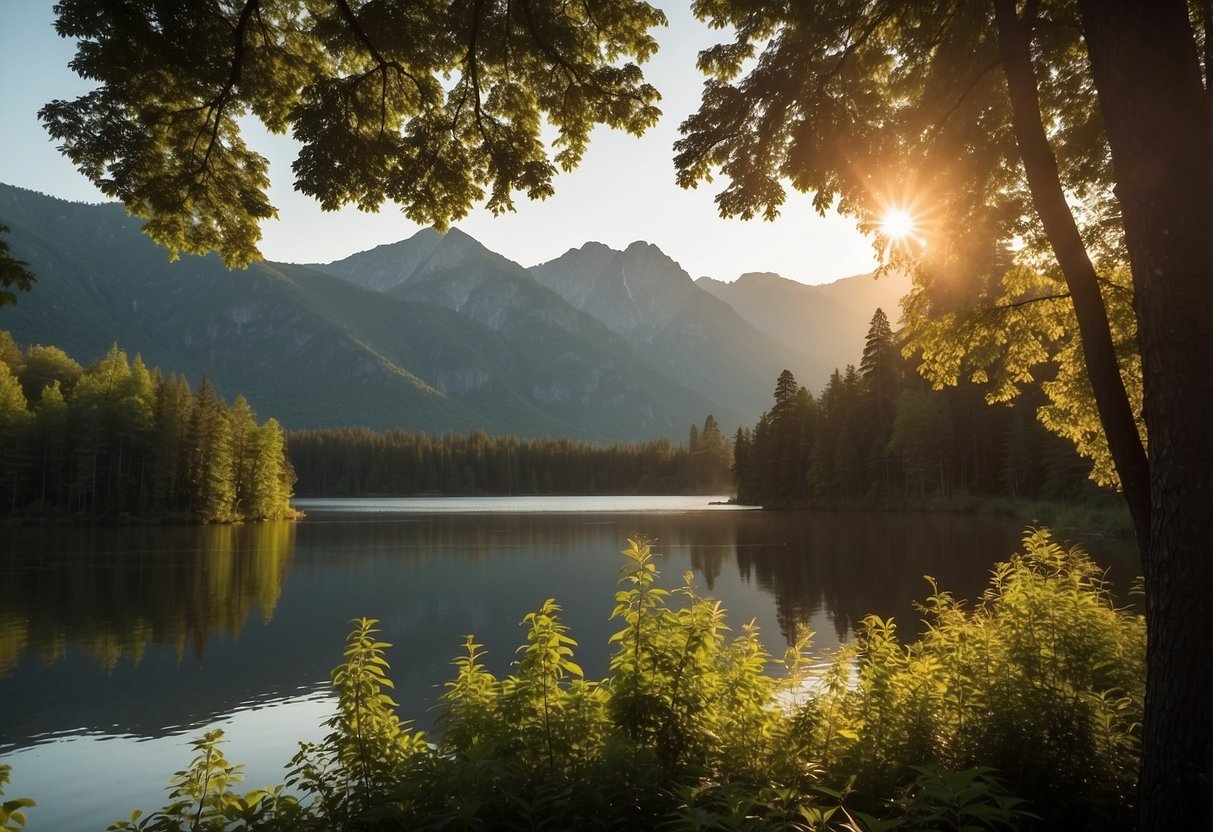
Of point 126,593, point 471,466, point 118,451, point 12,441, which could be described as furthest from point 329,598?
point 471,466

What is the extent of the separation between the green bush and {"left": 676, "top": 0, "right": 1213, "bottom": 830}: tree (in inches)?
55.2

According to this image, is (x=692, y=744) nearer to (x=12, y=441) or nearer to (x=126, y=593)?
(x=126, y=593)

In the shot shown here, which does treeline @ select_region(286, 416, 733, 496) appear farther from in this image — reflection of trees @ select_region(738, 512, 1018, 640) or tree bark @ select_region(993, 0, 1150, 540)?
tree bark @ select_region(993, 0, 1150, 540)

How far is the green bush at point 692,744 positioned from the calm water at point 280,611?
5845 millimetres

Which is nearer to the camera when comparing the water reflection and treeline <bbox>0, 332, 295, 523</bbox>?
the water reflection

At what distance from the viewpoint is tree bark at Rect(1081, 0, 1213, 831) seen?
462cm

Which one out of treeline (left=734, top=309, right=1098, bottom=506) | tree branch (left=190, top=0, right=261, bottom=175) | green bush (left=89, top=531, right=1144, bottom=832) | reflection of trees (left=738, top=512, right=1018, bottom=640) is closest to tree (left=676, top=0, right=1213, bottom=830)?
green bush (left=89, top=531, right=1144, bottom=832)

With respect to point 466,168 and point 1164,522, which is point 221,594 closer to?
point 466,168

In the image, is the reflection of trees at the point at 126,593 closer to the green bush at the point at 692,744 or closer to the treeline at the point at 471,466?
the green bush at the point at 692,744

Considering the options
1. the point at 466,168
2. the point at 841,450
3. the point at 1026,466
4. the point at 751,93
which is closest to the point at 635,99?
the point at 751,93

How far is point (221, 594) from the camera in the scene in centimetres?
2686

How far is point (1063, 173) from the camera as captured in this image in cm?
949

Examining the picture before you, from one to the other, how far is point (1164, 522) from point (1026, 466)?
63.3 metres

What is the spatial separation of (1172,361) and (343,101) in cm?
781
